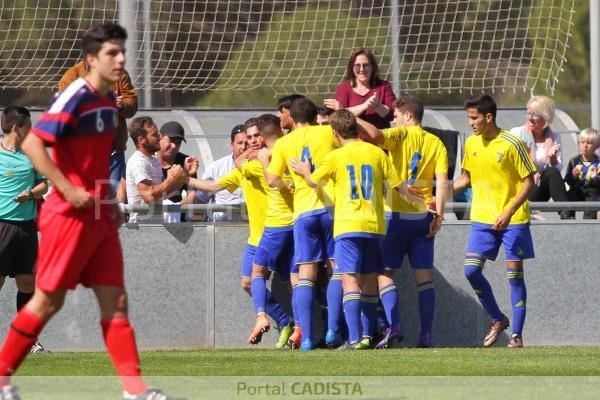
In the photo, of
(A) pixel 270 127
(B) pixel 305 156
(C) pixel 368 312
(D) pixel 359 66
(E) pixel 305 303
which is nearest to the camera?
(E) pixel 305 303

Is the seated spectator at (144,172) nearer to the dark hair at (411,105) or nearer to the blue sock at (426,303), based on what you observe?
the dark hair at (411,105)

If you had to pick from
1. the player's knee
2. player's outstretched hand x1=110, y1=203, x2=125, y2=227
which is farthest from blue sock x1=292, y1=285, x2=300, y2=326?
the player's knee

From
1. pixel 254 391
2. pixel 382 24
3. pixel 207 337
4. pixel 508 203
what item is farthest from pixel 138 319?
pixel 382 24

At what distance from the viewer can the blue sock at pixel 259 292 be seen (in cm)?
1198

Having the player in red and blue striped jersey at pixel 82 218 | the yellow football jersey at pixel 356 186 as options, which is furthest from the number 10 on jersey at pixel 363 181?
the player in red and blue striped jersey at pixel 82 218

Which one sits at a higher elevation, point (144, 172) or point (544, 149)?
point (544, 149)

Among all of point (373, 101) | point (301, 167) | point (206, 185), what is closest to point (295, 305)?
point (301, 167)

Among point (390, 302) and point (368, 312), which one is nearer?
point (390, 302)

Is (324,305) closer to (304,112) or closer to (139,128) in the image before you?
(304,112)

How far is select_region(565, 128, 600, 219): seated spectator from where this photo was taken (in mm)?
13195

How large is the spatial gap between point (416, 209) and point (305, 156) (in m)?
1.10

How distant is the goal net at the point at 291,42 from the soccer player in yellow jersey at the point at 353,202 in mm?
5087

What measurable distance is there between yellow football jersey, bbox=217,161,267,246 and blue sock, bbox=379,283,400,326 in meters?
1.30

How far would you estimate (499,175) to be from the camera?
470 inches
